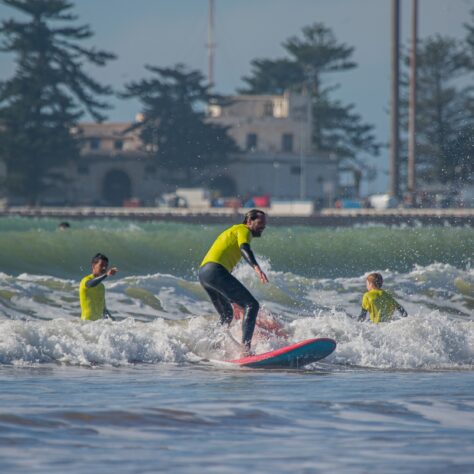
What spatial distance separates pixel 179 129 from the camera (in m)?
89.4

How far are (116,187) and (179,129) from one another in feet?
36.9

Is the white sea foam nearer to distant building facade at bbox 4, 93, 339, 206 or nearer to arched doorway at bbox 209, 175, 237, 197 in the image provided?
distant building facade at bbox 4, 93, 339, 206

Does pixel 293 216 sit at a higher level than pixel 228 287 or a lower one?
higher

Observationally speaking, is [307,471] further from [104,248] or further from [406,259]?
[406,259]

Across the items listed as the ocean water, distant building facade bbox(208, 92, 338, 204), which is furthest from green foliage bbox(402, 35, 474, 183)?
the ocean water

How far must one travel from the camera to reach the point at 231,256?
43.7ft

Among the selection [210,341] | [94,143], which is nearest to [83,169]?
[94,143]

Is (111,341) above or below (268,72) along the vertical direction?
below

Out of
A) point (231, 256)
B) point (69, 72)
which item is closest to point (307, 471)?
point (231, 256)

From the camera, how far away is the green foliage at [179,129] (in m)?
90.2

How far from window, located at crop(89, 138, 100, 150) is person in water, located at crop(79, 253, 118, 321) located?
3613 inches

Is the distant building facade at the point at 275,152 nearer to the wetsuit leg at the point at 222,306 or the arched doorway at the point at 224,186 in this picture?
the arched doorway at the point at 224,186

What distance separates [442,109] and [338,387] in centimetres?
8261

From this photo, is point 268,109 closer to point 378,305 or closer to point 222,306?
point 378,305
